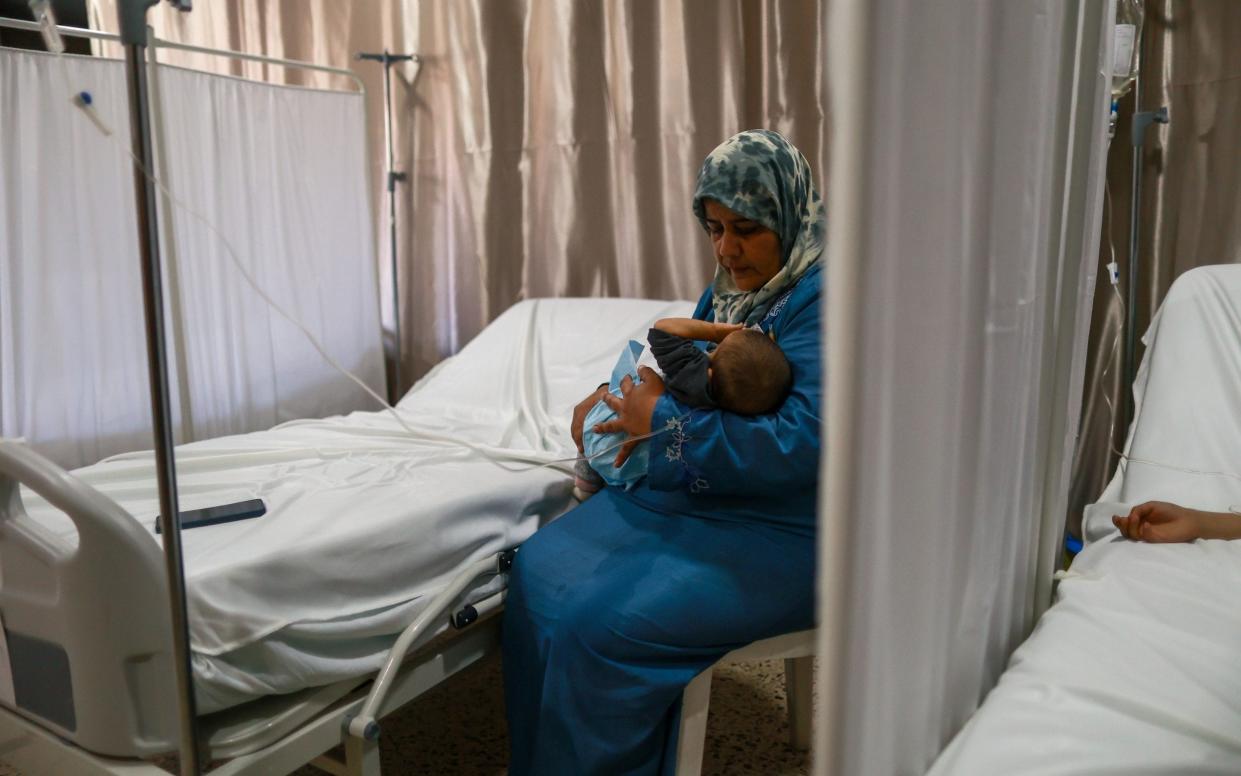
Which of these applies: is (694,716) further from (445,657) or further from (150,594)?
(150,594)

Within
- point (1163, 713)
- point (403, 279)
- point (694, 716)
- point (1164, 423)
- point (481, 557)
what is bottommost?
point (694, 716)

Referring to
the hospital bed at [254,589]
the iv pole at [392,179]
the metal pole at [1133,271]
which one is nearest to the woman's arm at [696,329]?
the hospital bed at [254,589]

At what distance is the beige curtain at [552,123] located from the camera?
245 centimetres

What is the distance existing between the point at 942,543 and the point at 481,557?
0.94 metres

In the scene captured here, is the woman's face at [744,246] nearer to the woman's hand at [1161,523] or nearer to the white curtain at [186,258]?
the woman's hand at [1161,523]

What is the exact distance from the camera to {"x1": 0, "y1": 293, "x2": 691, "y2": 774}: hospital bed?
42.1 inches

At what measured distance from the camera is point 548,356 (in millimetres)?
2473

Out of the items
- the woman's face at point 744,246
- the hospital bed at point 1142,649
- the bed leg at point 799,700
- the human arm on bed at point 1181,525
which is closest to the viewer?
the hospital bed at point 1142,649

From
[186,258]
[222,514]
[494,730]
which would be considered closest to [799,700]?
[494,730]

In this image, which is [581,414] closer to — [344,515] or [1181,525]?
[344,515]

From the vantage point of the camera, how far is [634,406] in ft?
4.56

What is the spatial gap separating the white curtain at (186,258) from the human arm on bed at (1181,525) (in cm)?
242

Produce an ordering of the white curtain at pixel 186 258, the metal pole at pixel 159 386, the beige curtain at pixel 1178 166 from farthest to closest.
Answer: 1. the white curtain at pixel 186 258
2. the beige curtain at pixel 1178 166
3. the metal pole at pixel 159 386

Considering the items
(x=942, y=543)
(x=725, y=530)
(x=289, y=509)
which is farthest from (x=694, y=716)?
(x=289, y=509)
